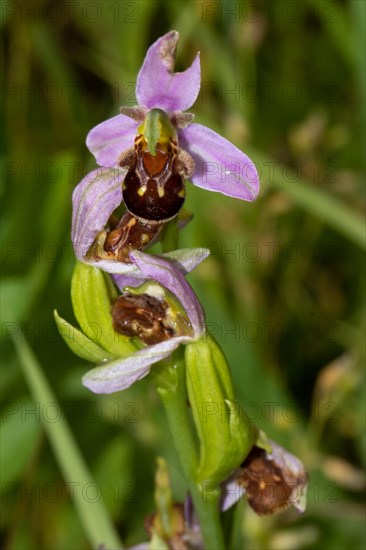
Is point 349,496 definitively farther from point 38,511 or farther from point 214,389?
point 214,389

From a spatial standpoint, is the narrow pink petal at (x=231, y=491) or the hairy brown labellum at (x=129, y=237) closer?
the hairy brown labellum at (x=129, y=237)

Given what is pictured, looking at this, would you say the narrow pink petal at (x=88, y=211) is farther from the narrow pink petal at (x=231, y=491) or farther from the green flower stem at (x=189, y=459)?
the narrow pink petal at (x=231, y=491)

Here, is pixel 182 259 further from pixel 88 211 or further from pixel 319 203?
pixel 319 203

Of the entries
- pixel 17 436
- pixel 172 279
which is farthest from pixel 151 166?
pixel 17 436

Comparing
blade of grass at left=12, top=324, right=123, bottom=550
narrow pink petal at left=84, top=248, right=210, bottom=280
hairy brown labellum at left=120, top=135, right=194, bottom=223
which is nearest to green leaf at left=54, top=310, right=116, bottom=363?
narrow pink petal at left=84, top=248, right=210, bottom=280

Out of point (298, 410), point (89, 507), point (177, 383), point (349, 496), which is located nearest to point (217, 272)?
point (298, 410)

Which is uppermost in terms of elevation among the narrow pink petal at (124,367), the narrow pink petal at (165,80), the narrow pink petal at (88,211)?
the narrow pink petal at (165,80)

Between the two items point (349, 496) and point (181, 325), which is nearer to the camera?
point (181, 325)

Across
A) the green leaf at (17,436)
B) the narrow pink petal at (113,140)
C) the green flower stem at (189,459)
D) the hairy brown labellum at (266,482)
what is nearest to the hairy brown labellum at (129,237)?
the narrow pink petal at (113,140)
